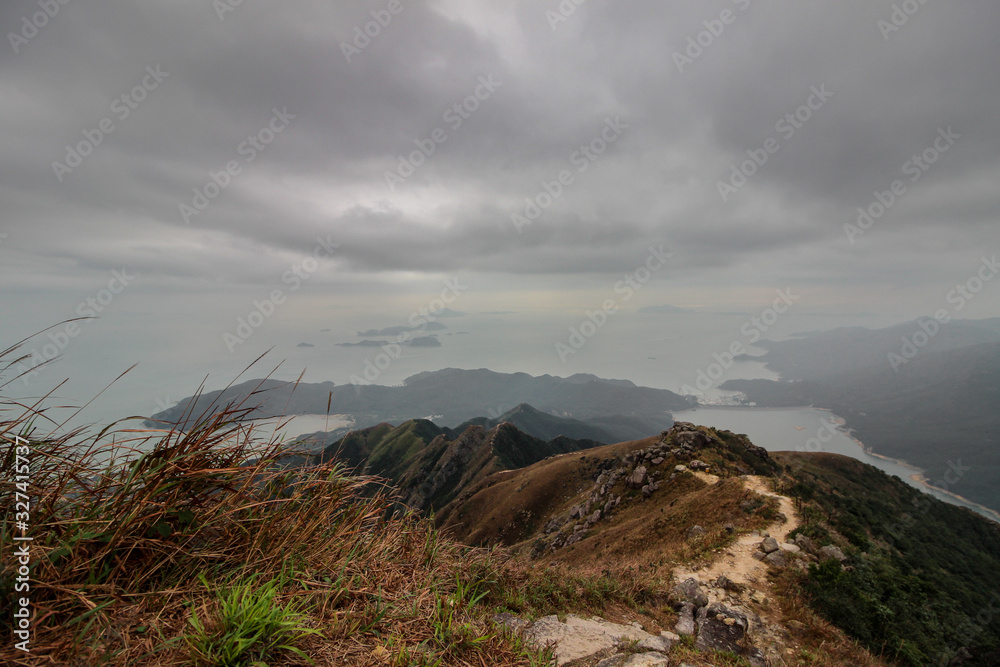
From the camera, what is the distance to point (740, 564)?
1166 cm

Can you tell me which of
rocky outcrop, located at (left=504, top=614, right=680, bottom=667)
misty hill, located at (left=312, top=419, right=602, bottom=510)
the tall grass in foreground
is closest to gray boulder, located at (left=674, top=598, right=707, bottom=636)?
rocky outcrop, located at (left=504, top=614, right=680, bottom=667)

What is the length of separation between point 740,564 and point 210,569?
14291mm

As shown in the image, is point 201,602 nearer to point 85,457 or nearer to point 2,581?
point 2,581

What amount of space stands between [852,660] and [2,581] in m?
12.3

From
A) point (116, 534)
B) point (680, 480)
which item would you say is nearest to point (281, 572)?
point (116, 534)

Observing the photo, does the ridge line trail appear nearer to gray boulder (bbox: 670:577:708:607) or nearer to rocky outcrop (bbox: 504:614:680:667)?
gray boulder (bbox: 670:577:708:607)

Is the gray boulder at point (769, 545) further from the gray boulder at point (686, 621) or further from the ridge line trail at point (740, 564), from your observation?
the gray boulder at point (686, 621)

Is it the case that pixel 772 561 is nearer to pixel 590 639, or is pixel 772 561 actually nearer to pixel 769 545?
pixel 769 545

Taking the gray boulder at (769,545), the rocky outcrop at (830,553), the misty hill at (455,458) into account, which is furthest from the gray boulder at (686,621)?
the misty hill at (455,458)

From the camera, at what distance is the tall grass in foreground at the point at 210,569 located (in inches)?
87.6

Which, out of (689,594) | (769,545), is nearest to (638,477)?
(769,545)

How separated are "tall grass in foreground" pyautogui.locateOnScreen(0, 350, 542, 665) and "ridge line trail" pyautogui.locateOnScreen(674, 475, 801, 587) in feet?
33.0

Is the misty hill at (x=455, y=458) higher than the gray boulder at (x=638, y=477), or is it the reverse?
the gray boulder at (x=638, y=477)

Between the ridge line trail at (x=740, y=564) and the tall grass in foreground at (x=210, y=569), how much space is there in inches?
395
